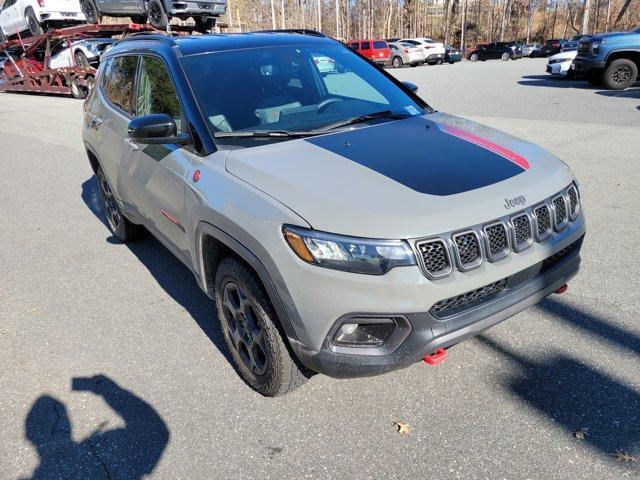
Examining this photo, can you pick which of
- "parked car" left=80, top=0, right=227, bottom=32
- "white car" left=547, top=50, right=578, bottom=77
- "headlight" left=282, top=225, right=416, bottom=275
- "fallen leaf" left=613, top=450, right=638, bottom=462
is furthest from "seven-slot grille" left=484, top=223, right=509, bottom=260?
"white car" left=547, top=50, right=578, bottom=77

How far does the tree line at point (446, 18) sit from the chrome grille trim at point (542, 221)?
173ft

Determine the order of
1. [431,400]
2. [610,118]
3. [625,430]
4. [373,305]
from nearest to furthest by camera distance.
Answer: [373,305] < [625,430] < [431,400] < [610,118]

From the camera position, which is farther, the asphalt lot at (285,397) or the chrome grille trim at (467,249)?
the asphalt lot at (285,397)

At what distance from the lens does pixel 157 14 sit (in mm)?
14531

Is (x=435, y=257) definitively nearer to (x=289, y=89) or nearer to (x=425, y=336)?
(x=425, y=336)

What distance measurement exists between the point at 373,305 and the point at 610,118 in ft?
30.5

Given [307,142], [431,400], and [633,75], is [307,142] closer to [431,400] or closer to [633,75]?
[431,400]

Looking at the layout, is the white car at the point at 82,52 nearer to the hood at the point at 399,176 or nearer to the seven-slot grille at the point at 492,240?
the hood at the point at 399,176

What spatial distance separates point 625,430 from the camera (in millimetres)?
2377

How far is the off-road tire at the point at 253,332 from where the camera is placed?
2.46 metres

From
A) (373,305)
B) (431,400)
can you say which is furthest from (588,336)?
(373,305)

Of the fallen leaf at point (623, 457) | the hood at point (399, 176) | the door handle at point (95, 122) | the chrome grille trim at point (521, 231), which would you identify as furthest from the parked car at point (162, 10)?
the fallen leaf at point (623, 457)

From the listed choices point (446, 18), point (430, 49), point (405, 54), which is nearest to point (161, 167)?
point (405, 54)

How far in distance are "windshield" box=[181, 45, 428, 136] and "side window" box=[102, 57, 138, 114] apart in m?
0.94
